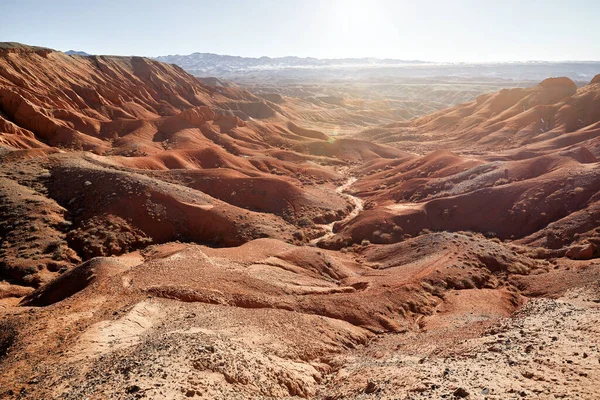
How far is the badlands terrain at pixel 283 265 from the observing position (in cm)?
1055

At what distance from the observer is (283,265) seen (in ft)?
75.8

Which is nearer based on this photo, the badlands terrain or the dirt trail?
the badlands terrain

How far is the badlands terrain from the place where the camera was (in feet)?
34.6

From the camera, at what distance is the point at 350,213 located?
42688 millimetres

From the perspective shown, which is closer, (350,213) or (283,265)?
(283,265)

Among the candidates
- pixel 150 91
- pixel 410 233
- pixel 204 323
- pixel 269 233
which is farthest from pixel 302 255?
pixel 150 91

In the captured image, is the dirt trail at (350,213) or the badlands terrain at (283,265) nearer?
the badlands terrain at (283,265)

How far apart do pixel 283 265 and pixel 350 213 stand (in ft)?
68.2

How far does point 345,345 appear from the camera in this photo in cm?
1540

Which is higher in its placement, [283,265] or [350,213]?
[283,265]

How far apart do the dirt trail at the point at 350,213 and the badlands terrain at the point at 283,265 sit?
0.36 meters

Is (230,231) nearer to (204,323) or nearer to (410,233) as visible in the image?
(410,233)

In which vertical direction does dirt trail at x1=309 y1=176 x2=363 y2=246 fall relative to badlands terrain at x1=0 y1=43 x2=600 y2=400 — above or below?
below

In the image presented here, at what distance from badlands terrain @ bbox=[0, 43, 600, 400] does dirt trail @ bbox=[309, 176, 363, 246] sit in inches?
14.1
